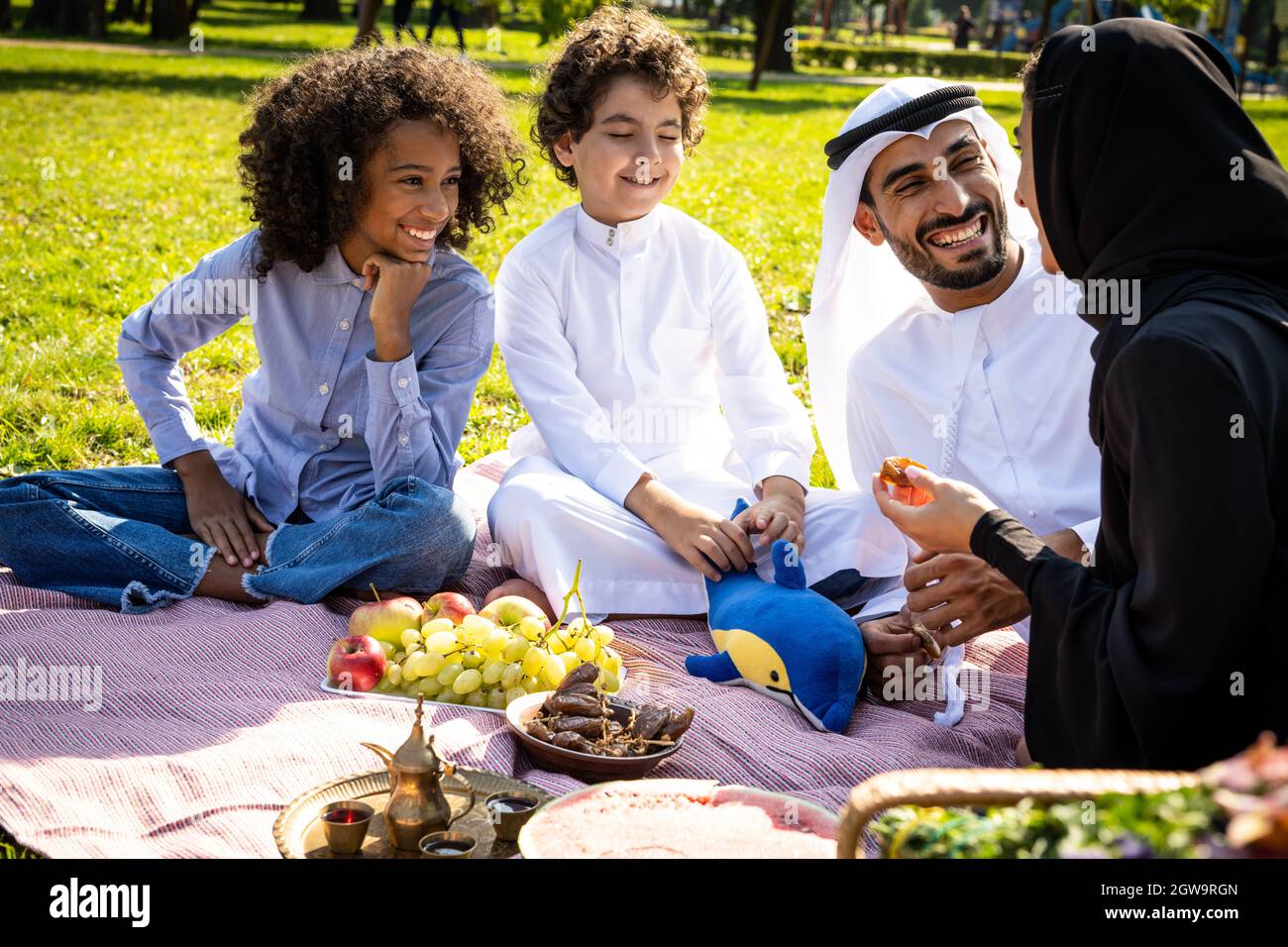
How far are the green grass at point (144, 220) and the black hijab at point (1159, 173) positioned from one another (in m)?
2.80

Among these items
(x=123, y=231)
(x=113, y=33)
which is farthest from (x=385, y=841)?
(x=113, y=33)

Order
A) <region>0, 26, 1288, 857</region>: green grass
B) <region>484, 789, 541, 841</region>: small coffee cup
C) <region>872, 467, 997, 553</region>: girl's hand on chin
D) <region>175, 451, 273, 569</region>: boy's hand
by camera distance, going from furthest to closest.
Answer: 1. <region>0, 26, 1288, 857</region>: green grass
2. <region>175, 451, 273, 569</region>: boy's hand
3. <region>872, 467, 997, 553</region>: girl's hand on chin
4. <region>484, 789, 541, 841</region>: small coffee cup

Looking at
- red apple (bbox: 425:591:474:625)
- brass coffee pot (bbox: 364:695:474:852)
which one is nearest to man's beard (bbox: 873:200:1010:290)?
red apple (bbox: 425:591:474:625)

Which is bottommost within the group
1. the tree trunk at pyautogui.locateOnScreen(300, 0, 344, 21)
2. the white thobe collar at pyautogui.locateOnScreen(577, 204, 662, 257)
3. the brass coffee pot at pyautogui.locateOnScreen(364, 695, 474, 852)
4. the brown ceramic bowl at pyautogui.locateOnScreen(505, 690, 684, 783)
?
the brown ceramic bowl at pyautogui.locateOnScreen(505, 690, 684, 783)

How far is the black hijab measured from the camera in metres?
2.82

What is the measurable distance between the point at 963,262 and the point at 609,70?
1.52 meters

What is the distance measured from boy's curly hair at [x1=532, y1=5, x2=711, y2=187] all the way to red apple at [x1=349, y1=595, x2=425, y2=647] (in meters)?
2.04

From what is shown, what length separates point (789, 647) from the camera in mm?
3879

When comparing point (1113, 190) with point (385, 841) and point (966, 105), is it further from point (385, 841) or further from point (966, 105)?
point (385, 841)

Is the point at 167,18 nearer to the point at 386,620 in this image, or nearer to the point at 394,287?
the point at 394,287

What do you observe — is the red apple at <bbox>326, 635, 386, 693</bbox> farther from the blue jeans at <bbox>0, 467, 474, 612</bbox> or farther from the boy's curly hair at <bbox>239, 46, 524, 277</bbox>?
the boy's curly hair at <bbox>239, 46, 524, 277</bbox>

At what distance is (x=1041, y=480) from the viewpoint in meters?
4.41

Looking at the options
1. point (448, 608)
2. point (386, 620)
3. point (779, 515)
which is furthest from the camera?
point (779, 515)

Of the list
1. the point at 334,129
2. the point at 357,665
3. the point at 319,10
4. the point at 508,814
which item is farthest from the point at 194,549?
the point at 319,10
